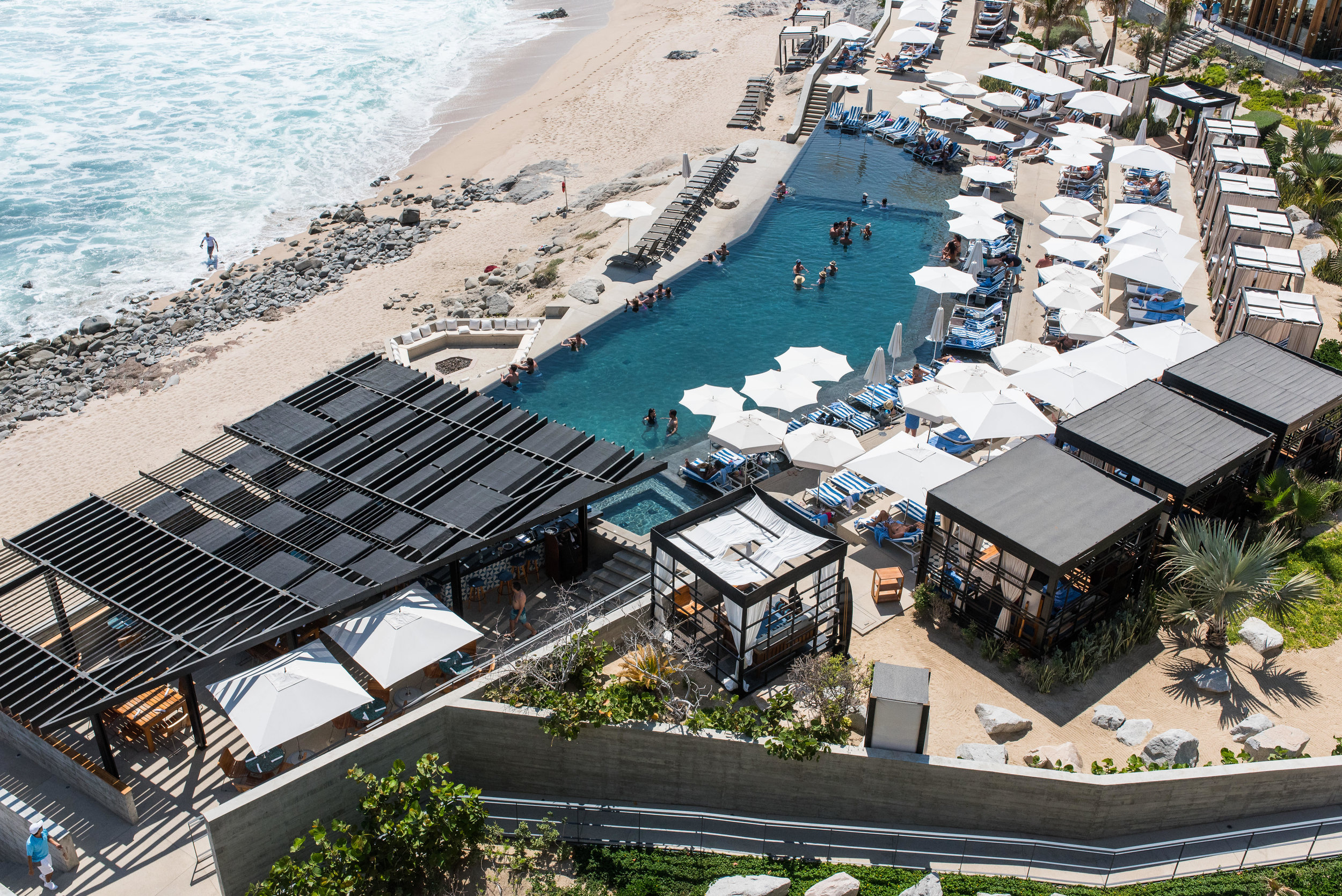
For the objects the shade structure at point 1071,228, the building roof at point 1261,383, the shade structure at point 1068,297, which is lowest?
the shade structure at point 1068,297

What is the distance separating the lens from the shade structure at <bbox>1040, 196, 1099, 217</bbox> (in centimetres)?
3566

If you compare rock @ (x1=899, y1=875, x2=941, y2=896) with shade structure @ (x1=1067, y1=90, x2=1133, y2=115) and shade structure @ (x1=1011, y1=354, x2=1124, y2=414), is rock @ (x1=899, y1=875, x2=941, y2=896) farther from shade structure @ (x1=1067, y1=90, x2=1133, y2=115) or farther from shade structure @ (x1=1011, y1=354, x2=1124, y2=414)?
shade structure @ (x1=1067, y1=90, x2=1133, y2=115)

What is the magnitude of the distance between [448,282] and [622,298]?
345 inches

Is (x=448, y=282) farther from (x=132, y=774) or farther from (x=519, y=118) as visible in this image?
(x=132, y=774)

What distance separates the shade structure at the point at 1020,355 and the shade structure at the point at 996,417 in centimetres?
269

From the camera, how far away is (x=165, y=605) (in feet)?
61.0

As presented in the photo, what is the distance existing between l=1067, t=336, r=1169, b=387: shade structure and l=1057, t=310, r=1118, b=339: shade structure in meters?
2.23

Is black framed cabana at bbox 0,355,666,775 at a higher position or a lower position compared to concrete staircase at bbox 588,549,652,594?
higher

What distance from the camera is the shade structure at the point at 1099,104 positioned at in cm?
4488

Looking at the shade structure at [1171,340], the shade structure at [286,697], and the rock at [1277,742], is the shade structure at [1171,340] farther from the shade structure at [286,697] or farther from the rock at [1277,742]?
the shade structure at [286,697]

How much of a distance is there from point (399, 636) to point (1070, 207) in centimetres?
2774

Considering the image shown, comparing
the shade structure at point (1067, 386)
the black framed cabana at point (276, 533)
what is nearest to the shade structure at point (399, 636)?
the black framed cabana at point (276, 533)

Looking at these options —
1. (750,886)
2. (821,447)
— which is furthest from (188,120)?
(750,886)

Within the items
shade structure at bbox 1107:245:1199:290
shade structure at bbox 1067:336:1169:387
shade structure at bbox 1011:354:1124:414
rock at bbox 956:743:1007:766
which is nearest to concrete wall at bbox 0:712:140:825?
rock at bbox 956:743:1007:766
